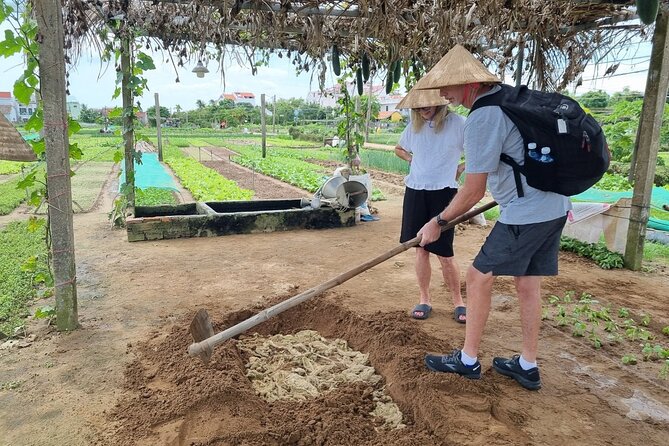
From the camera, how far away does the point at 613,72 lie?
6.18m

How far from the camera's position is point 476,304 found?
2730 mm

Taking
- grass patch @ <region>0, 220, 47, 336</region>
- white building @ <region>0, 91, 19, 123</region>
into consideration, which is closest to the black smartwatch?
grass patch @ <region>0, 220, 47, 336</region>

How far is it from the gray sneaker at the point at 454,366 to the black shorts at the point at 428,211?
3.12 ft

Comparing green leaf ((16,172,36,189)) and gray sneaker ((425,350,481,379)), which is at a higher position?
green leaf ((16,172,36,189))

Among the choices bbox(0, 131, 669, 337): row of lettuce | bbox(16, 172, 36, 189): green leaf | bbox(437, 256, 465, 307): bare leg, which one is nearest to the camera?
bbox(16, 172, 36, 189): green leaf

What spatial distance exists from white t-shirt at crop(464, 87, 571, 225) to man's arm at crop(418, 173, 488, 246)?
0.16ft

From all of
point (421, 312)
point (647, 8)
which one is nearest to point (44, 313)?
point (421, 312)

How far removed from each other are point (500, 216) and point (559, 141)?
54cm

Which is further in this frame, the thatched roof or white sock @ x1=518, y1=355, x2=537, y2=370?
the thatched roof

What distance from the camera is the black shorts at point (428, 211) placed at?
141 inches

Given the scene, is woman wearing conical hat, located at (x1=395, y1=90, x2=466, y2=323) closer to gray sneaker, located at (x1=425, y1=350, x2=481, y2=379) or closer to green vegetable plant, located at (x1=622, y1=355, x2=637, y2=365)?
gray sneaker, located at (x1=425, y1=350, x2=481, y2=379)

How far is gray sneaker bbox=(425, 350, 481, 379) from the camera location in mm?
2801

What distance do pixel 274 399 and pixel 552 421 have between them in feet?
5.20

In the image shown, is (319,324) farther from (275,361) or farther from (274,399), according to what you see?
(274,399)
